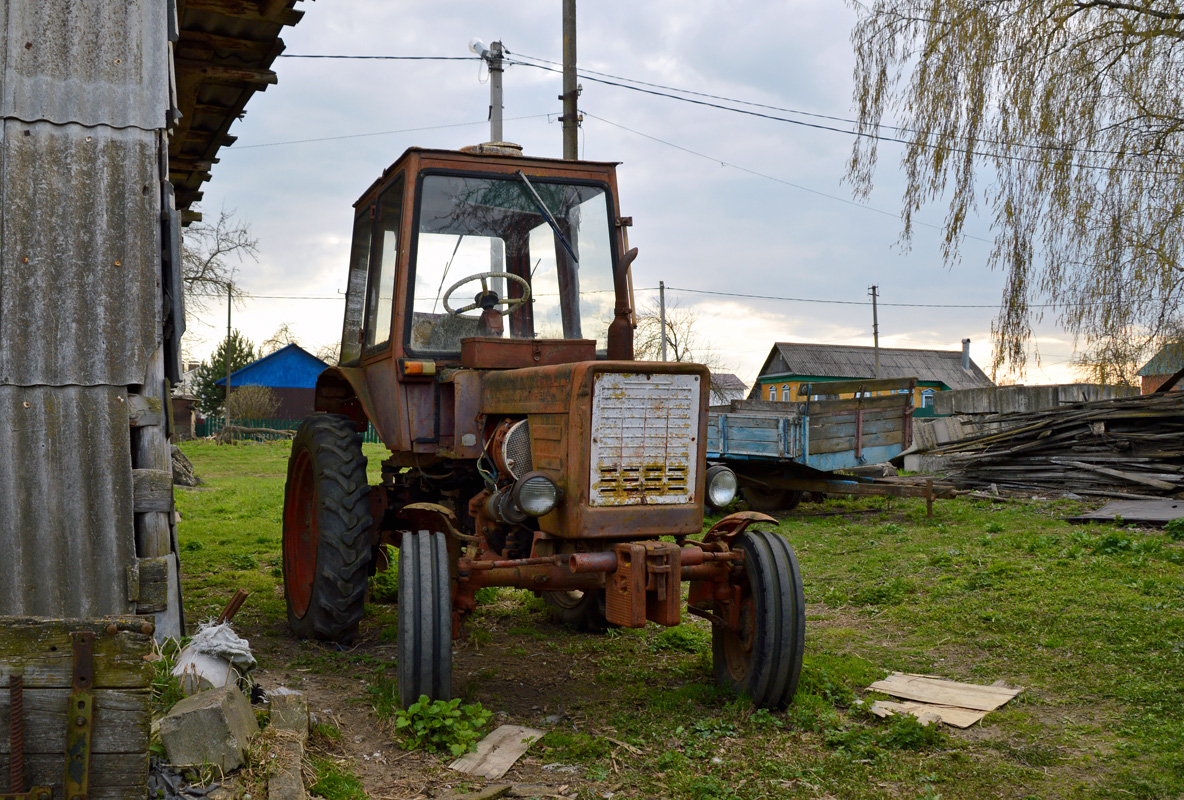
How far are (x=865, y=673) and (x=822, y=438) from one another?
662cm

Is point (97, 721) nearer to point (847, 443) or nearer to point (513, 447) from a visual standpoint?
point (513, 447)

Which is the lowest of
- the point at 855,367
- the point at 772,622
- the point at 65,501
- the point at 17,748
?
the point at 772,622

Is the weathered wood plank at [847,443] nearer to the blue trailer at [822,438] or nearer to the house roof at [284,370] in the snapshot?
the blue trailer at [822,438]

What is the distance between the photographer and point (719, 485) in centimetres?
459

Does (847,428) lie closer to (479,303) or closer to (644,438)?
(479,303)

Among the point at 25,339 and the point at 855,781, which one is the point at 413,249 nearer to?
the point at 25,339

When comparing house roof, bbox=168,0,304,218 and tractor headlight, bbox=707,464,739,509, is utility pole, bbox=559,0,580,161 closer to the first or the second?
house roof, bbox=168,0,304,218

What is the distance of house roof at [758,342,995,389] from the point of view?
49.0 m

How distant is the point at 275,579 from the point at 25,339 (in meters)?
4.46

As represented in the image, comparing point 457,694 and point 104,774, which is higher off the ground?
point 104,774

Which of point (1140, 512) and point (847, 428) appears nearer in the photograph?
point (1140, 512)

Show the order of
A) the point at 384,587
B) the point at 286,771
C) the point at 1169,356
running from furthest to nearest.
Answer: the point at 1169,356, the point at 384,587, the point at 286,771

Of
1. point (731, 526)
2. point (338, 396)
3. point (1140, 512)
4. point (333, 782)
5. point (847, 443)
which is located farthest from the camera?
point (847, 443)

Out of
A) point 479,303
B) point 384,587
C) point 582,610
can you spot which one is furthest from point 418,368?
point 384,587
